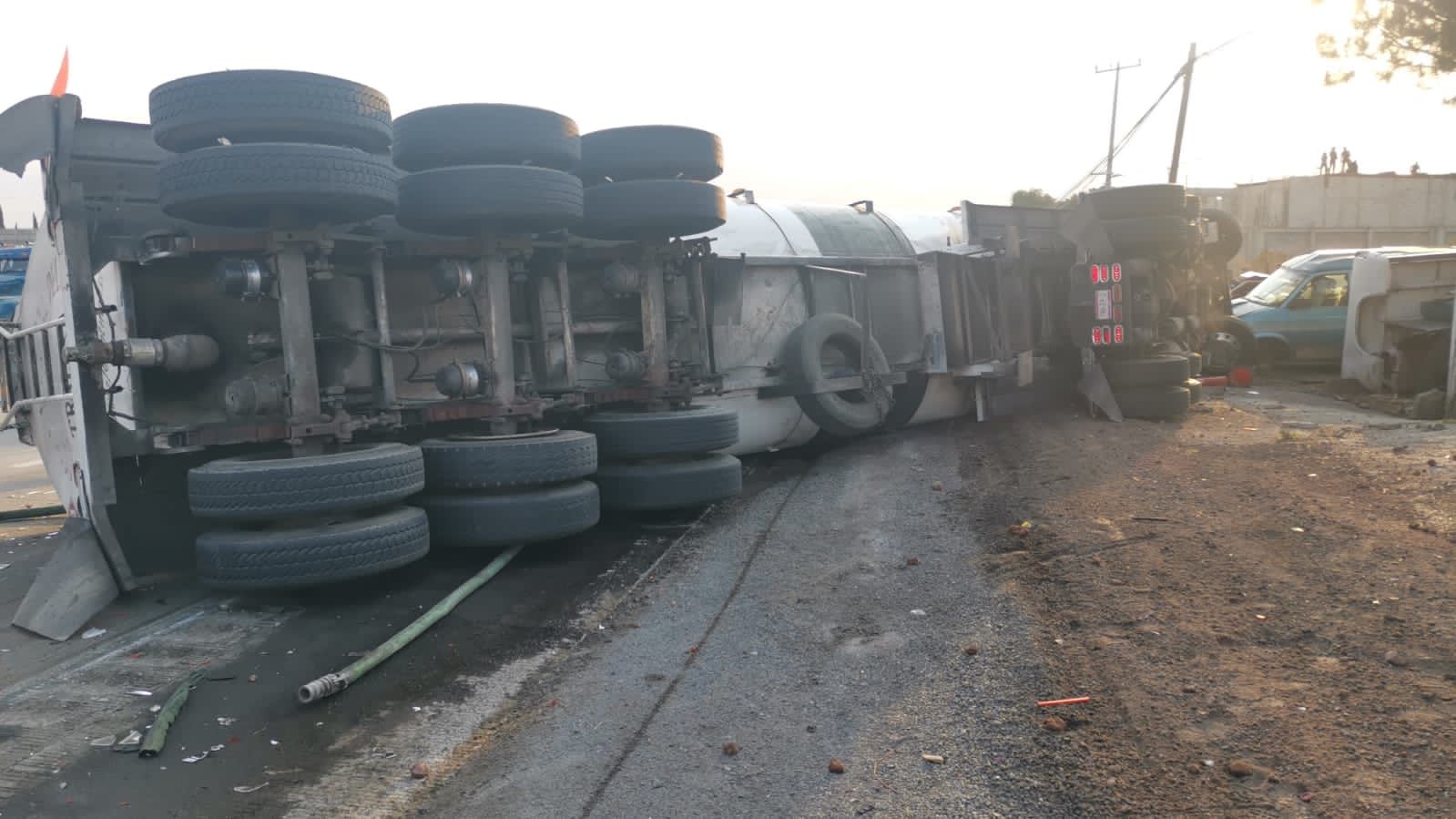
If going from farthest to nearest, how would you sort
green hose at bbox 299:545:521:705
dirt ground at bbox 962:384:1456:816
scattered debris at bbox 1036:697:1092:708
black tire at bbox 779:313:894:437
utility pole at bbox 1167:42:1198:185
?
utility pole at bbox 1167:42:1198:185, black tire at bbox 779:313:894:437, green hose at bbox 299:545:521:705, scattered debris at bbox 1036:697:1092:708, dirt ground at bbox 962:384:1456:816

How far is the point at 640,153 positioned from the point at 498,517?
285 centimetres

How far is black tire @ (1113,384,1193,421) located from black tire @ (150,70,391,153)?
7.53 metres

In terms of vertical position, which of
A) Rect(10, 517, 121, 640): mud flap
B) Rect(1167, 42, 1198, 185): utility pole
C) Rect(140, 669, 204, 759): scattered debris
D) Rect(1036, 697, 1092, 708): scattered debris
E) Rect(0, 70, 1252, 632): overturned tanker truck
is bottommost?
Rect(1036, 697, 1092, 708): scattered debris

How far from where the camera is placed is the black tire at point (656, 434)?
6570mm

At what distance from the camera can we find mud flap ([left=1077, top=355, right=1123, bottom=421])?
10023mm

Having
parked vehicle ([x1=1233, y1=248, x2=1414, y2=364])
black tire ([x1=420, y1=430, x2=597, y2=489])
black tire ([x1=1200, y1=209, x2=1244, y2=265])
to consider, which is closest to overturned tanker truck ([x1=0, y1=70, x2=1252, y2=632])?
black tire ([x1=420, y1=430, x2=597, y2=489])

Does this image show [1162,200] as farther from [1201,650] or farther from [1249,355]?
[1201,650]

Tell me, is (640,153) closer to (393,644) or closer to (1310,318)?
(393,644)

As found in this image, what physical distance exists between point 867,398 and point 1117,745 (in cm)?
617

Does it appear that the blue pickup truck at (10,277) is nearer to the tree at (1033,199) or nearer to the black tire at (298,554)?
the black tire at (298,554)

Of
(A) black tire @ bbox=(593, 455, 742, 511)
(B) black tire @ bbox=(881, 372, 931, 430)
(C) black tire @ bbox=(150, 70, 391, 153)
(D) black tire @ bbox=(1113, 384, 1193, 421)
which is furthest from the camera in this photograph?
(D) black tire @ bbox=(1113, 384, 1193, 421)

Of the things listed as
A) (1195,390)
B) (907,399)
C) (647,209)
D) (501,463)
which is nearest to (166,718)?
(501,463)

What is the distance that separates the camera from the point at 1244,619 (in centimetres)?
Result: 422

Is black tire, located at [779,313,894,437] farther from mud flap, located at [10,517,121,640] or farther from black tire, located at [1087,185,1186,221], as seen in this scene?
mud flap, located at [10,517,121,640]
